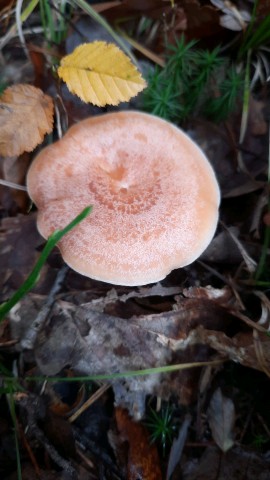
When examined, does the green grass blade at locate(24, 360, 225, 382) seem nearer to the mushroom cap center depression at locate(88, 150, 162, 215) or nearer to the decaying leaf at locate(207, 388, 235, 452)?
the decaying leaf at locate(207, 388, 235, 452)

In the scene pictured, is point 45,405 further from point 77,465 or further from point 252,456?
point 252,456

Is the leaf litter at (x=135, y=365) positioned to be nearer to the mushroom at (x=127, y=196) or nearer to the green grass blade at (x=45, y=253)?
the mushroom at (x=127, y=196)

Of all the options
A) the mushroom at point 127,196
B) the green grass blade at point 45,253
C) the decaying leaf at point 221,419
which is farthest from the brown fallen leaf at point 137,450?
the green grass blade at point 45,253

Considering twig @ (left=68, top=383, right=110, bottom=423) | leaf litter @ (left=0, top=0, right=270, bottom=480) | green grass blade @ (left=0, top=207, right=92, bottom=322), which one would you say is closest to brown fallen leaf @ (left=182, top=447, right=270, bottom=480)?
leaf litter @ (left=0, top=0, right=270, bottom=480)

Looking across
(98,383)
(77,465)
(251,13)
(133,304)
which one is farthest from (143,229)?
(251,13)

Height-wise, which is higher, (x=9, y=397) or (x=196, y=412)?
(x=9, y=397)

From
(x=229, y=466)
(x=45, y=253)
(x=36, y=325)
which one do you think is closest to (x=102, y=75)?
(x=45, y=253)
